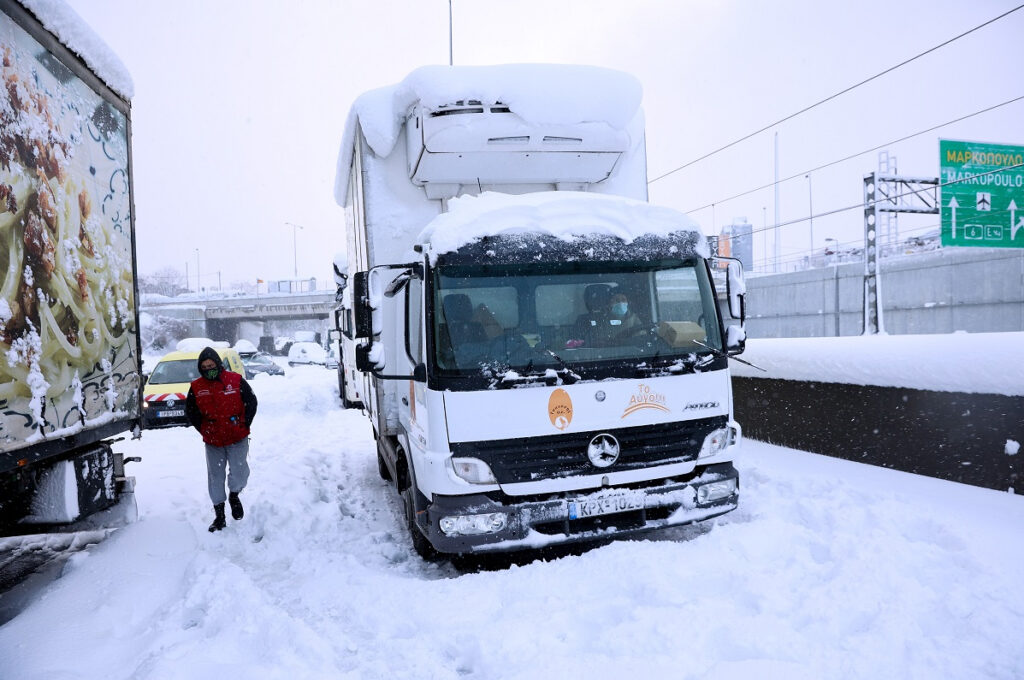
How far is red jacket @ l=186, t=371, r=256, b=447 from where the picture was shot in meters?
5.91

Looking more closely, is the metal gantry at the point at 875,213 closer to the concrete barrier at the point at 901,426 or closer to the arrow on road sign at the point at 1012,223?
the arrow on road sign at the point at 1012,223

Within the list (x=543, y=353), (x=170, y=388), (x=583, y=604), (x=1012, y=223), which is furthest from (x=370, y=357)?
(x=1012, y=223)

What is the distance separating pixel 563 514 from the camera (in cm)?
443

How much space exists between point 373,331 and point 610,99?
296 cm

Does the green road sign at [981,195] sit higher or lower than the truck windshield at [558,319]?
higher

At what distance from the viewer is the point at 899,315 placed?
27203 mm

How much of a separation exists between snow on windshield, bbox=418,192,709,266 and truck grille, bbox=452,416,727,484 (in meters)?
1.38

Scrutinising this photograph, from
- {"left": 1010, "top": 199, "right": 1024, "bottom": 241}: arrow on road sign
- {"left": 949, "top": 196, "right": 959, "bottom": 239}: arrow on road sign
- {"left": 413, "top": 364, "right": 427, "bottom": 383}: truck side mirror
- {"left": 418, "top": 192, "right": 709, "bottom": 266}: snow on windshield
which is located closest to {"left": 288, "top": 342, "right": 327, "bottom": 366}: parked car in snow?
{"left": 949, "top": 196, "right": 959, "bottom": 239}: arrow on road sign

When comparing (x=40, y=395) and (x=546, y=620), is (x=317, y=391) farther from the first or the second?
(x=546, y=620)

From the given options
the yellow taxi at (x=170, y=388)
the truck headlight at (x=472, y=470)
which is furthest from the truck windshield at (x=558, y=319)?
the yellow taxi at (x=170, y=388)

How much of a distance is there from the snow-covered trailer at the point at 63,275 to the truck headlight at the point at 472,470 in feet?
8.64

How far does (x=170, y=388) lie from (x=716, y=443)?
12.3 m

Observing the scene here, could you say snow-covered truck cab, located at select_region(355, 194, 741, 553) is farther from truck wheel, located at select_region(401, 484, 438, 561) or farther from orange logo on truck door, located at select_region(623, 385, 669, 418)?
truck wheel, located at select_region(401, 484, 438, 561)

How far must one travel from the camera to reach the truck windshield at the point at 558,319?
4.45m
